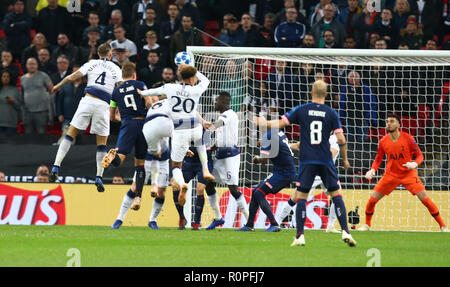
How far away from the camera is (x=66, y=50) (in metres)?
20.8

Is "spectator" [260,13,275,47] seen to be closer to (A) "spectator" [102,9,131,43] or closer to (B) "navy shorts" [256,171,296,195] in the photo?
(A) "spectator" [102,9,131,43]

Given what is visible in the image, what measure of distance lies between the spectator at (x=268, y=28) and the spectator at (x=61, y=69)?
4947mm

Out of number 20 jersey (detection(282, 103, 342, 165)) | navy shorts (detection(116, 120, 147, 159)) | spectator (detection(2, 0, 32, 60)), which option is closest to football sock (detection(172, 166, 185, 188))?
navy shorts (detection(116, 120, 147, 159))

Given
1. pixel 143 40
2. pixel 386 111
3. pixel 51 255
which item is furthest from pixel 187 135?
pixel 143 40

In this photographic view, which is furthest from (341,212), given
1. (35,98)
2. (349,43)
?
(35,98)

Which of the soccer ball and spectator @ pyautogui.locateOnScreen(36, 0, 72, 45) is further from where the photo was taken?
spectator @ pyautogui.locateOnScreen(36, 0, 72, 45)

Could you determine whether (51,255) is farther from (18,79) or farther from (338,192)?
(18,79)

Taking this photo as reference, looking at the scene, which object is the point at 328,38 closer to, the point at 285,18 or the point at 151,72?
the point at 285,18

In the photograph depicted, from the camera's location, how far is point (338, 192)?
36.4ft

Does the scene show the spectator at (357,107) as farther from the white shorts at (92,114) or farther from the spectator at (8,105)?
the spectator at (8,105)

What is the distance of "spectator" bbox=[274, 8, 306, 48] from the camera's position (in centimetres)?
2023

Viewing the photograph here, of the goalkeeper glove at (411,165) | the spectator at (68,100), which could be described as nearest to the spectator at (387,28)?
the goalkeeper glove at (411,165)

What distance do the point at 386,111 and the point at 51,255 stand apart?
10395 millimetres

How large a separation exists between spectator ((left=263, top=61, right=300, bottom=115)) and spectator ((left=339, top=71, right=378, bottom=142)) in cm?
109
